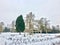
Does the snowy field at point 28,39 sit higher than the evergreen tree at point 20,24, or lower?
lower

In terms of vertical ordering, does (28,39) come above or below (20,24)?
below

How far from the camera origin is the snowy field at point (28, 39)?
5.22 feet

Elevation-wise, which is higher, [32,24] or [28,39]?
[32,24]

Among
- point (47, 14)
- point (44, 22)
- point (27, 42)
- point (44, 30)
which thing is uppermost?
point (47, 14)

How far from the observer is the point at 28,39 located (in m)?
1.64

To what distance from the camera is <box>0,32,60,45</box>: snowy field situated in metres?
1.59

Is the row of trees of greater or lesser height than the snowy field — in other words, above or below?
above

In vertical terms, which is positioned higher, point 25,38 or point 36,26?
point 36,26

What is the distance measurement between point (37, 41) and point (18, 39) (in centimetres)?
25

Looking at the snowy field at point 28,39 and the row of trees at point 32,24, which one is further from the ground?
the row of trees at point 32,24

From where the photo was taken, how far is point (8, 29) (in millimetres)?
1638

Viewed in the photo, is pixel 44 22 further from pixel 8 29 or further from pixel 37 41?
pixel 8 29

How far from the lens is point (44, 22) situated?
66.1 inches

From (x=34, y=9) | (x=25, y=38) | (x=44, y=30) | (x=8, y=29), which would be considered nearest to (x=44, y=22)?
(x=44, y=30)
